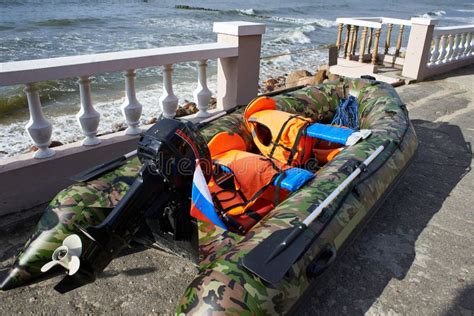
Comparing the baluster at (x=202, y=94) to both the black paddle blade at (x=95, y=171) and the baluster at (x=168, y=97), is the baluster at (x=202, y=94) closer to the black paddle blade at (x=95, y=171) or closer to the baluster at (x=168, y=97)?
the baluster at (x=168, y=97)

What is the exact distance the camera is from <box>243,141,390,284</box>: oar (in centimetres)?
194

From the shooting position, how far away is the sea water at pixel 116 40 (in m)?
9.02

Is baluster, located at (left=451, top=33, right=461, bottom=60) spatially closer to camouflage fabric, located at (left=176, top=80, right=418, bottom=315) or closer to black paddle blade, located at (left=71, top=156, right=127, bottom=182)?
camouflage fabric, located at (left=176, top=80, right=418, bottom=315)

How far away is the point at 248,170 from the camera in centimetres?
283

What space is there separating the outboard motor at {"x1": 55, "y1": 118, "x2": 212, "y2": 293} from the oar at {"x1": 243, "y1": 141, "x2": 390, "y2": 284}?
539mm

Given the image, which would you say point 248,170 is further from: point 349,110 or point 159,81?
point 159,81

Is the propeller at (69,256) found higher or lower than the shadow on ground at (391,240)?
higher

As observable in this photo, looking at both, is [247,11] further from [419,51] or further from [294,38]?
[419,51]

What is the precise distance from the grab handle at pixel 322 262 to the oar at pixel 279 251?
11 centimetres

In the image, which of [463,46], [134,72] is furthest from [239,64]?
[463,46]

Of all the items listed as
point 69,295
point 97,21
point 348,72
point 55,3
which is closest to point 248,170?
point 69,295

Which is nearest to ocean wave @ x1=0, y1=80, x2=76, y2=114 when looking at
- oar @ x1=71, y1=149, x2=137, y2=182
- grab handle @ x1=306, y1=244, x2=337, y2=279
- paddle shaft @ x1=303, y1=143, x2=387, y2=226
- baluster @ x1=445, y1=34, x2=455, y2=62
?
oar @ x1=71, y1=149, x2=137, y2=182

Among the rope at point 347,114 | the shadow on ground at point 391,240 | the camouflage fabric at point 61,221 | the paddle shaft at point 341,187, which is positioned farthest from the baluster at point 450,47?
the camouflage fabric at point 61,221

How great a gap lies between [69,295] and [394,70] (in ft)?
28.6
